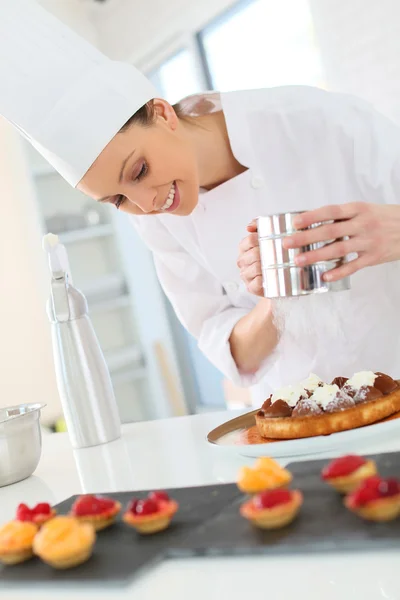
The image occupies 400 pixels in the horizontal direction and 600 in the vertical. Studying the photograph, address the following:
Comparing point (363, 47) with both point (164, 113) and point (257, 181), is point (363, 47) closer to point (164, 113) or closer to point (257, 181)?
point (257, 181)

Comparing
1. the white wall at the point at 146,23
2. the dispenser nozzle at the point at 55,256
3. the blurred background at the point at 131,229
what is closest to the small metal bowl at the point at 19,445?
the dispenser nozzle at the point at 55,256

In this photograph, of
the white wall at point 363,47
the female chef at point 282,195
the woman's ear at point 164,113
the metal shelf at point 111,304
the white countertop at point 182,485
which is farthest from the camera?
the metal shelf at point 111,304

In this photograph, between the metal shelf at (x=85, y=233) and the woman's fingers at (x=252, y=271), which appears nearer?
the woman's fingers at (x=252, y=271)

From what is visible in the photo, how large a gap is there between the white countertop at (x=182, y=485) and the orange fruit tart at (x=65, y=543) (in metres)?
0.03

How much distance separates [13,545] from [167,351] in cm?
432

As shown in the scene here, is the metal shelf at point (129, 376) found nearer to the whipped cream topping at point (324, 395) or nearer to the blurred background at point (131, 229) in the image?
the blurred background at point (131, 229)

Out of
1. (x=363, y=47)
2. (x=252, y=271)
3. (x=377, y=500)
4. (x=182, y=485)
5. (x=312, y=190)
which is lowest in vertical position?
(x=182, y=485)

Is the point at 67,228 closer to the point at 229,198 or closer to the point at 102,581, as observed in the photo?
the point at 229,198

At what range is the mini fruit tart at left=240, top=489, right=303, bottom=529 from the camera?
69 centimetres

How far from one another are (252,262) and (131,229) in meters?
3.80

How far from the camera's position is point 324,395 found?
1.05 metres

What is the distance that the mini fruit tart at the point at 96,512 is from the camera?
817 millimetres

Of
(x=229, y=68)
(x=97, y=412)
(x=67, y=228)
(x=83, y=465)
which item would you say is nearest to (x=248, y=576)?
(x=83, y=465)

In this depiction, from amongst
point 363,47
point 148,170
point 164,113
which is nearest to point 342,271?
point 148,170
